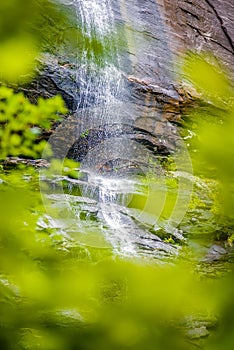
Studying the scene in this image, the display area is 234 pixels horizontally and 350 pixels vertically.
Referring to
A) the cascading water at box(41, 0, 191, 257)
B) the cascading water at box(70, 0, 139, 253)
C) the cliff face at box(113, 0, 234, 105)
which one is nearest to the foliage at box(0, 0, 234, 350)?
the cascading water at box(41, 0, 191, 257)

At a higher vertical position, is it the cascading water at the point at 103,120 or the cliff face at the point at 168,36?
the cliff face at the point at 168,36

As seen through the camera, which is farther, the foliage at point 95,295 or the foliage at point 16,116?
the foliage at point 16,116

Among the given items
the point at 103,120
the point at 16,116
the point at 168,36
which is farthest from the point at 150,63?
the point at 16,116

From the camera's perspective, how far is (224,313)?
884 mm

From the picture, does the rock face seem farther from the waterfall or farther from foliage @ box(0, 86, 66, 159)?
foliage @ box(0, 86, 66, 159)

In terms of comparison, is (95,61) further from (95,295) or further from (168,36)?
(95,295)

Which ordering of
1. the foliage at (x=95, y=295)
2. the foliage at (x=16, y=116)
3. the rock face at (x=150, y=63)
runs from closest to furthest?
the foliage at (x=95, y=295), the foliage at (x=16, y=116), the rock face at (x=150, y=63)

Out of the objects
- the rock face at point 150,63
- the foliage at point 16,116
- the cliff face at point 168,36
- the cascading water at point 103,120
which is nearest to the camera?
the foliage at point 16,116

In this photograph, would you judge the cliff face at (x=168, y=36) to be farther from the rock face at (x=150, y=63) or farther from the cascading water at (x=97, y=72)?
the cascading water at (x=97, y=72)

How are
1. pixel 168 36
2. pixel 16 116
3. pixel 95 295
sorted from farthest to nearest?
pixel 168 36, pixel 16 116, pixel 95 295

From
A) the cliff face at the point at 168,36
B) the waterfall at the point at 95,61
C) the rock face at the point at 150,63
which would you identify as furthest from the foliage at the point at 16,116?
the cliff face at the point at 168,36

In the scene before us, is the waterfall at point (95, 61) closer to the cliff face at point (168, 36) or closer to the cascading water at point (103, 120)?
the cascading water at point (103, 120)

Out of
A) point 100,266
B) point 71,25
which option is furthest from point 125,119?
point 100,266

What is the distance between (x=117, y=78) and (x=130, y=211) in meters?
2.20
